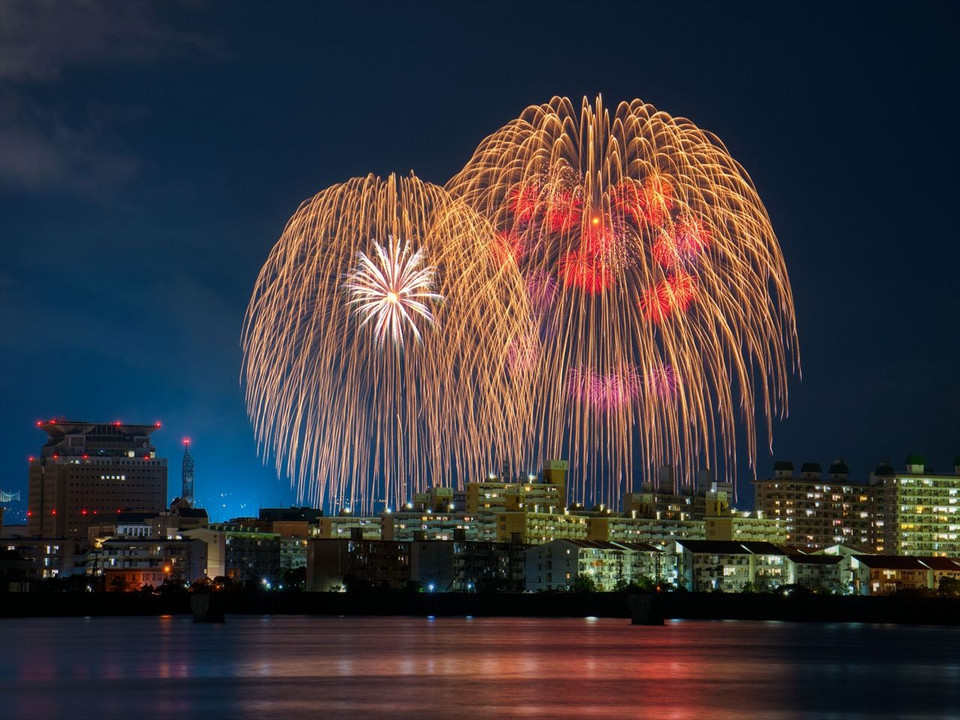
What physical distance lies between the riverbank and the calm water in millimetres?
38348

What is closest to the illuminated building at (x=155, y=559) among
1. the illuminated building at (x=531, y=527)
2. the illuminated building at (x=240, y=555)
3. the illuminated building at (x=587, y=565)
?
the illuminated building at (x=240, y=555)

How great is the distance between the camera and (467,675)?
6225cm

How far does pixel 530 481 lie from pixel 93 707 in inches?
5902

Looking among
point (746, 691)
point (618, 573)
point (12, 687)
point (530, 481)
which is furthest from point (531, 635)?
point (530, 481)

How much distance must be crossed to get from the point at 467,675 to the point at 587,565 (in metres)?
98.1

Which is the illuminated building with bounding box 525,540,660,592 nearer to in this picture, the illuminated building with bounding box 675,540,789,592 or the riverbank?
the illuminated building with bounding box 675,540,789,592

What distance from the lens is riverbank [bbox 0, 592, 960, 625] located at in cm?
14088

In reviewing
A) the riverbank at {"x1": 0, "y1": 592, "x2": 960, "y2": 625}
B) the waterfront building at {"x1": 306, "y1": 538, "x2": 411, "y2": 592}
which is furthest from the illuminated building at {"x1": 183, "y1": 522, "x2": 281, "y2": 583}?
the riverbank at {"x1": 0, "y1": 592, "x2": 960, "y2": 625}

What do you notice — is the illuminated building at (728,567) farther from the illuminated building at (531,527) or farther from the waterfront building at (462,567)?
the waterfront building at (462,567)

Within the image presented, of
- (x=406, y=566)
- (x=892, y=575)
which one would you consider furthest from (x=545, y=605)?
(x=892, y=575)

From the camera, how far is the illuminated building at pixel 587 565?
158250mm

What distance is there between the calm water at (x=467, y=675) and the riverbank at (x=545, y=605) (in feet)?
126

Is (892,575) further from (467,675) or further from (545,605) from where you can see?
(467,675)

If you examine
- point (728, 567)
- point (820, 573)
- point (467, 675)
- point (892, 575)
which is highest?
point (728, 567)
